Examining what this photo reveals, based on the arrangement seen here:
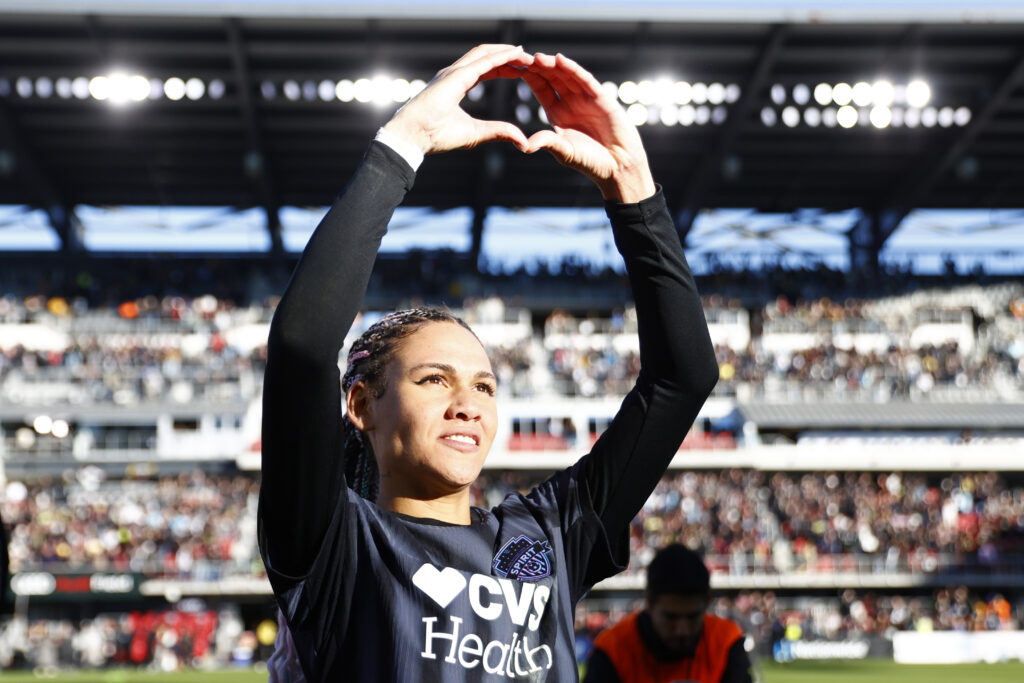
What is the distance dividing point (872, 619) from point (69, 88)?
93.2 ft

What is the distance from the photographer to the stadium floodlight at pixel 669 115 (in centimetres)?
3972

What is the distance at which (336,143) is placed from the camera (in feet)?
138

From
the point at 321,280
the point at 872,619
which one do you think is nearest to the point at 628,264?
the point at 321,280

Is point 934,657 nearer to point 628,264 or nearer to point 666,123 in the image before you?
point 666,123

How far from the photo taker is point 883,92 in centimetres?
3919

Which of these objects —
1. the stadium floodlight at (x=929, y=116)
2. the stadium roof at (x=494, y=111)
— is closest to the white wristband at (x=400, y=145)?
the stadium roof at (x=494, y=111)

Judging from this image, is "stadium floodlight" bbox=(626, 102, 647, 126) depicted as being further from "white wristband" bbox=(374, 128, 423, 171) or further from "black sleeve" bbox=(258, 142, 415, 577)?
"black sleeve" bbox=(258, 142, 415, 577)

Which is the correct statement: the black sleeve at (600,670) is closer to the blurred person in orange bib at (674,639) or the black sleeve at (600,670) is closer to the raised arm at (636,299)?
the blurred person in orange bib at (674,639)

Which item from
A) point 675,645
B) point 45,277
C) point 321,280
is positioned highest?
point 45,277

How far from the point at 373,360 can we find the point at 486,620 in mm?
605

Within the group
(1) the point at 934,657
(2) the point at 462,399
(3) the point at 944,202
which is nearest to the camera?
(2) the point at 462,399

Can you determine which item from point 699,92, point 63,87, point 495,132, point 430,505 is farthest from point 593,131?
point 63,87

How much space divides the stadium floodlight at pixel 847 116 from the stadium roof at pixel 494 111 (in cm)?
10

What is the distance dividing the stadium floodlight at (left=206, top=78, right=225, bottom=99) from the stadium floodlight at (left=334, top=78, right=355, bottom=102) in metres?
3.53
